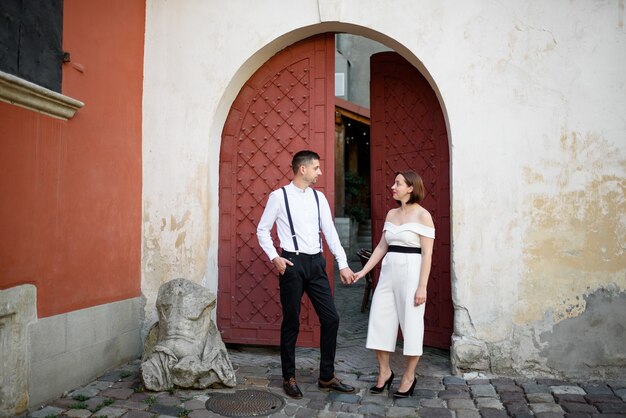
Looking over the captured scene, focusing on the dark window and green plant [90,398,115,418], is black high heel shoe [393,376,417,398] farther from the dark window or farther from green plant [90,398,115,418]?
the dark window

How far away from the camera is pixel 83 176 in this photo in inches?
187

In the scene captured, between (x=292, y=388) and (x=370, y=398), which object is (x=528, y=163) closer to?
(x=370, y=398)

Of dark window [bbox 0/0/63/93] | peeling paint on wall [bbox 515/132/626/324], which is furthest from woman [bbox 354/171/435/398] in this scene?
dark window [bbox 0/0/63/93]

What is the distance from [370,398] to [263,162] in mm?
Result: 2802

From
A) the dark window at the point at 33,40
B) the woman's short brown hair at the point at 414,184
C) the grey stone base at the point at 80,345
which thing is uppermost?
the dark window at the point at 33,40

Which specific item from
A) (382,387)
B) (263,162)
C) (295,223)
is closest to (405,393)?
(382,387)

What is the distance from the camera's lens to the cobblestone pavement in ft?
13.3

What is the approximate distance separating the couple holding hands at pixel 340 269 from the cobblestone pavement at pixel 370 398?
0.21 metres

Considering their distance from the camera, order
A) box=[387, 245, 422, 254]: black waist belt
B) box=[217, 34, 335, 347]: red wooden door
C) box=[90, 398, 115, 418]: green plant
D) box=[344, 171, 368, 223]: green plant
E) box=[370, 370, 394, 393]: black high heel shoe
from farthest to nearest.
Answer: box=[344, 171, 368, 223]: green plant → box=[217, 34, 335, 347]: red wooden door → box=[370, 370, 394, 393]: black high heel shoe → box=[387, 245, 422, 254]: black waist belt → box=[90, 398, 115, 418]: green plant

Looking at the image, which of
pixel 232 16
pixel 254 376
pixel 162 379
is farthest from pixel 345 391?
pixel 232 16

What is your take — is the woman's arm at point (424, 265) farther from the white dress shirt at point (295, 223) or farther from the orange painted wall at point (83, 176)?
the orange painted wall at point (83, 176)

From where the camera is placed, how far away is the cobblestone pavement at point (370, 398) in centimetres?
404

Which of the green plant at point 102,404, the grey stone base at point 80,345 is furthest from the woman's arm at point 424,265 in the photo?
the grey stone base at point 80,345

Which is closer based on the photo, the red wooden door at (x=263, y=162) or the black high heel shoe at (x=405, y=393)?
the black high heel shoe at (x=405, y=393)
